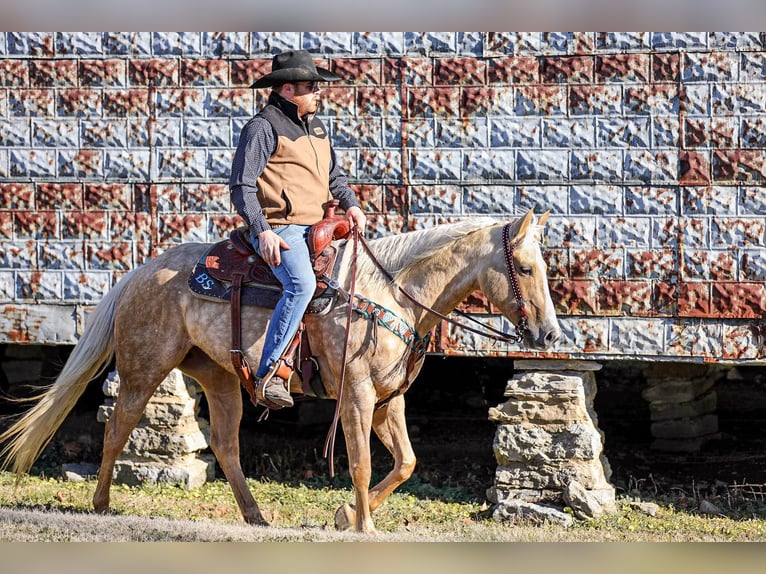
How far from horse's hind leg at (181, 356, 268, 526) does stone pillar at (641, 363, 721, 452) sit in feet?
15.8

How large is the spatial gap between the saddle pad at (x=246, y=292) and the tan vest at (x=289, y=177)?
49 centimetres

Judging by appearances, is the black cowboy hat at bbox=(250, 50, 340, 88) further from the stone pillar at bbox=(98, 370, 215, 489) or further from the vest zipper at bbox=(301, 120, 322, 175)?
the stone pillar at bbox=(98, 370, 215, 489)

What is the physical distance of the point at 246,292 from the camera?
713 centimetres

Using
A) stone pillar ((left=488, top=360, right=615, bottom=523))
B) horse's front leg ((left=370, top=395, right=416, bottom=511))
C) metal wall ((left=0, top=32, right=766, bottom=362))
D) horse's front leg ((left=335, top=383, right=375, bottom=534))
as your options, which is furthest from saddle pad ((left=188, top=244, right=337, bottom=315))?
stone pillar ((left=488, top=360, right=615, bottom=523))

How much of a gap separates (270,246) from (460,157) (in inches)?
102

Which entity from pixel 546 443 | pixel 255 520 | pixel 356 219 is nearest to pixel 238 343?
pixel 356 219

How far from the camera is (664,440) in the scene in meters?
10.6

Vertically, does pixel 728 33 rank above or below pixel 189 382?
above

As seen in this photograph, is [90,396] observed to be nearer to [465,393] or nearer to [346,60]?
[465,393]

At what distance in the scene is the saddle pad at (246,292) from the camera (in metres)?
6.96

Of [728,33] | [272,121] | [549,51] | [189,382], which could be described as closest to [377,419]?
[272,121]

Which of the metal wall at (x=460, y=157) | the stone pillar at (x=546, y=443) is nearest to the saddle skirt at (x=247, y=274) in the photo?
the metal wall at (x=460, y=157)

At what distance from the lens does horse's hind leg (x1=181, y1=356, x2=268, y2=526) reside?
7.53 m

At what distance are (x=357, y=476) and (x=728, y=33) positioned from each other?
15.2 feet
